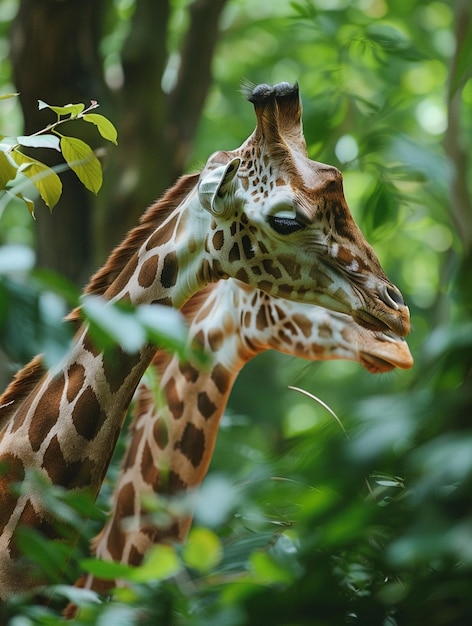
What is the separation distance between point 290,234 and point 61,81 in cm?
249

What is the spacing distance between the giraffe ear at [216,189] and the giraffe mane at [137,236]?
186 mm

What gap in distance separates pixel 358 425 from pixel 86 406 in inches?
47.2

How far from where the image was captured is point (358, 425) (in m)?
0.70

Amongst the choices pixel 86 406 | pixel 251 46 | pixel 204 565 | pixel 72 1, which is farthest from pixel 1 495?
pixel 251 46

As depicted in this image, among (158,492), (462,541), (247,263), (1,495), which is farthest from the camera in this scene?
(158,492)

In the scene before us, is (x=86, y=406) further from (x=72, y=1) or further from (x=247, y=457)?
(x=72, y=1)

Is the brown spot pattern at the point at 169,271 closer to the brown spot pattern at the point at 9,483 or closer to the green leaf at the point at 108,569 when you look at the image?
the brown spot pattern at the point at 9,483

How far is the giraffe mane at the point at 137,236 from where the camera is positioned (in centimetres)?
203

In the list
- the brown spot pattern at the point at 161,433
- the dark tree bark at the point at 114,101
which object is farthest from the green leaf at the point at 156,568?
the dark tree bark at the point at 114,101

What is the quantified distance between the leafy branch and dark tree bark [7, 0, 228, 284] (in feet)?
7.88

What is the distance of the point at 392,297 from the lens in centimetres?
195

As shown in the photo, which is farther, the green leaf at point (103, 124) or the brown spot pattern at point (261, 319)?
the brown spot pattern at point (261, 319)

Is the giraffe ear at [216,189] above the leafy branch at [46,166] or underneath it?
underneath

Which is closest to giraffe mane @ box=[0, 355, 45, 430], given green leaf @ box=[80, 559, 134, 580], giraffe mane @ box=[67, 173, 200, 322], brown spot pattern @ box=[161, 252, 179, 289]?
giraffe mane @ box=[67, 173, 200, 322]
